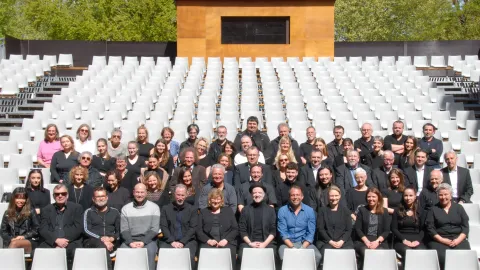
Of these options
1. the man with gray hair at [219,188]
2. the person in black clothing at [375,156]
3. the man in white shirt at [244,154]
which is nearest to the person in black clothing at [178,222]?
the man with gray hair at [219,188]

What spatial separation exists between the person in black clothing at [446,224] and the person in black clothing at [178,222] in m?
2.71

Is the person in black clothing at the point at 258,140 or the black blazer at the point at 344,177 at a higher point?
the person in black clothing at the point at 258,140

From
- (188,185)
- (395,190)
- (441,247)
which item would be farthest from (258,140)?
(441,247)

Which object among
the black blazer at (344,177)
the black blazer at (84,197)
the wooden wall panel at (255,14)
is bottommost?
the black blazer at (84,197)

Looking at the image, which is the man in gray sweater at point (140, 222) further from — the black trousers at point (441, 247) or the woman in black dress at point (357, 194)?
the black trousers at point (441, 247)

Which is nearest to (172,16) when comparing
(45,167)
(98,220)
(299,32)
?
(299,32)

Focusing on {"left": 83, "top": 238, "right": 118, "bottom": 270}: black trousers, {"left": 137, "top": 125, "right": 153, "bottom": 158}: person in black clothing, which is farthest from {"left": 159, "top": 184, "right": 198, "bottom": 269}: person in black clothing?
{"left": 137, "top": 125, "right": 153, "bottom": 158}: person in black clothing

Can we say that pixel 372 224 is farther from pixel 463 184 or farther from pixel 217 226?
pixel 463 184

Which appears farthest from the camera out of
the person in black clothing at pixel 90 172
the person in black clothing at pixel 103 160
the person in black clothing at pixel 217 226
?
the person in black clothing at pixel 103 160

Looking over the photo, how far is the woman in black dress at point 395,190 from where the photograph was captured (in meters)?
11.0

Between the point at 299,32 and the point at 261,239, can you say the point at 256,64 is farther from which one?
the point at 261,239

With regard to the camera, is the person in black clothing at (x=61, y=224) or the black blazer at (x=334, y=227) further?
the person in black clothing at (x=61, y=224)

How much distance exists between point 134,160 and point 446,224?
168 inches

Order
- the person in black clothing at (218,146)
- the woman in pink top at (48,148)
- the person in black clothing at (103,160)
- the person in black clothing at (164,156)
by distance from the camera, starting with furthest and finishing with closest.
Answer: the woman in pink top at (48,148)
the person in black clothing at (218,146)
the person in black clothing at (103,160)
the person in black clothing at (164,156)
